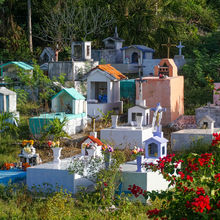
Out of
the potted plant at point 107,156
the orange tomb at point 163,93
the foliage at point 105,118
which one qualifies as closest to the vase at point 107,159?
the potted plant at point 107,156

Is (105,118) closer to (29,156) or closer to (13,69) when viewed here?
(29,156)

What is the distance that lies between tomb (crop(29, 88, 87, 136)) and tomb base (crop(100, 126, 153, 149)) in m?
1.47

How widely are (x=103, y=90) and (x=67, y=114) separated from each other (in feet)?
10.5

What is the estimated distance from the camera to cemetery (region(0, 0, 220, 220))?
26.9 ft

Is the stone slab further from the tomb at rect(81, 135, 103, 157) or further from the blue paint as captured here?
the blue paint

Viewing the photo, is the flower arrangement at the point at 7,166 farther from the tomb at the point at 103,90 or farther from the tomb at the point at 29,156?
the tomb at the point at 103,90

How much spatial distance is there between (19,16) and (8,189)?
22.9 meters

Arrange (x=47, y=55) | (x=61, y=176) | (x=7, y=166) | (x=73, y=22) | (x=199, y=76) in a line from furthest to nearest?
(x=73, y=22) < (x=47, y=55) < (x=199, y=76) < (x=7, y=166) < (x=61, y=176)

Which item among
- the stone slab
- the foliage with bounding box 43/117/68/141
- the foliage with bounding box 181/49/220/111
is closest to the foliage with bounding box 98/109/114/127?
the foliage with bounding box 43/117/68/141

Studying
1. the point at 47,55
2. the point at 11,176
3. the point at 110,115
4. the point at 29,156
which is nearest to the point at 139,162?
the point at 11,176

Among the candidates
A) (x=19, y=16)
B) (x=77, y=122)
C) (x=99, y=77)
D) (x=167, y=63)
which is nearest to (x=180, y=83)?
(x=167, y=63)

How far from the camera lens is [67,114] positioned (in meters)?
15.4

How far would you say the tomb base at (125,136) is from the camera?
13523mm

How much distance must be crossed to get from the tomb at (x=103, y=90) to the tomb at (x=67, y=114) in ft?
4.62
